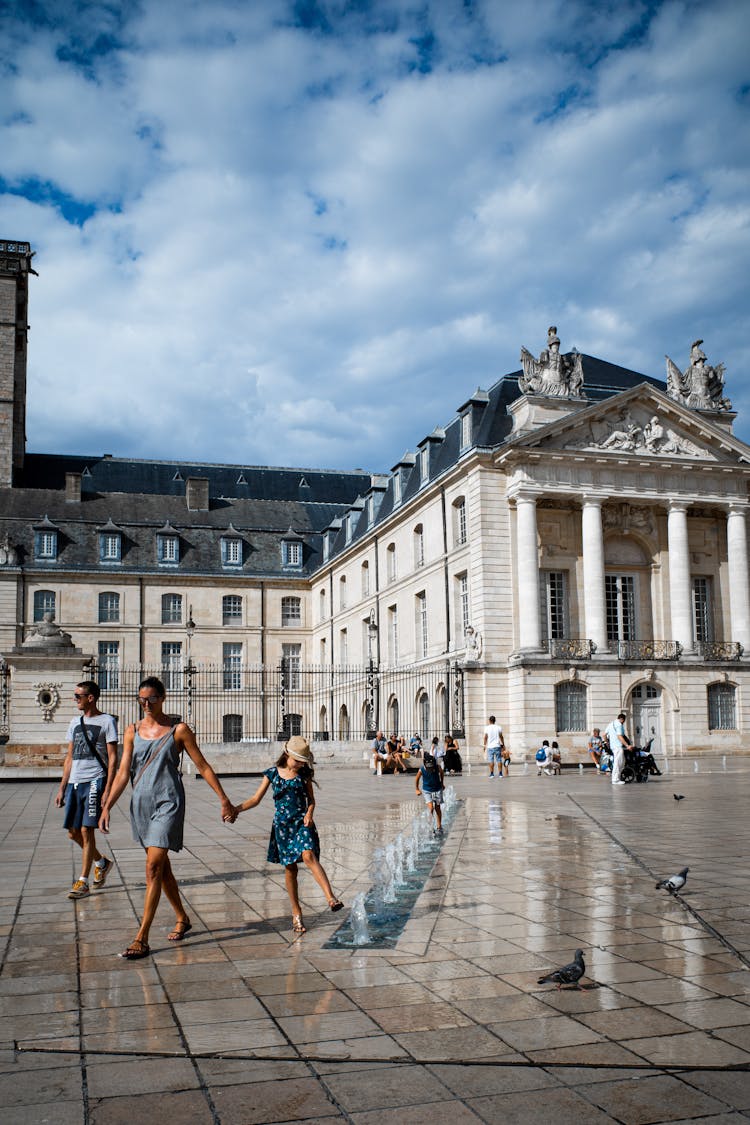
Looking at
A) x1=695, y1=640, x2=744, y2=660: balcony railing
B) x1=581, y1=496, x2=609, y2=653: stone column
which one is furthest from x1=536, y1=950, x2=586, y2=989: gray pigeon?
x1=695, y1=640, x2=744, y2=660: balcony railing

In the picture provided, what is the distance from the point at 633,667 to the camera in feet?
116

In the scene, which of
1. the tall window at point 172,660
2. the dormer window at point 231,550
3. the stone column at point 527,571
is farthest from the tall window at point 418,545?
the tall window at point 172,660

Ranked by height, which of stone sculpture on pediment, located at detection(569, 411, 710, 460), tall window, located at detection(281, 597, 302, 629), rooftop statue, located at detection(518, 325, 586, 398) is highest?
rooftop statue, located at detection(518, 325, 586, 398)

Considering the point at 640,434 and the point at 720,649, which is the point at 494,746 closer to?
the point at 720,649

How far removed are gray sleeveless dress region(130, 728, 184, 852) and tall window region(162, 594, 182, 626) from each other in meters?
48.6

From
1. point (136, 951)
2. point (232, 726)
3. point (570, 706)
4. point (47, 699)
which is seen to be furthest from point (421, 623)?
point (136, 951)

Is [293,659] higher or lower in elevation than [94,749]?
higher

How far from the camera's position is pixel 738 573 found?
3825 cm

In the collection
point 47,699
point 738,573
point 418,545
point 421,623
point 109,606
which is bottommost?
point 47,699

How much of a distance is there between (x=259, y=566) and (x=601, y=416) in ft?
84.0

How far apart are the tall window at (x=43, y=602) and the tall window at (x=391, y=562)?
18.0m

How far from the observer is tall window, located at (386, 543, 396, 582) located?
45.7m

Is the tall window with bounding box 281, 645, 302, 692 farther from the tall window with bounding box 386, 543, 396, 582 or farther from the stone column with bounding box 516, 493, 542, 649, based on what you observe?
the stone column with bounding box 516, 493, 542, 649

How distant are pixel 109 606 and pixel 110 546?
10.5 feet
